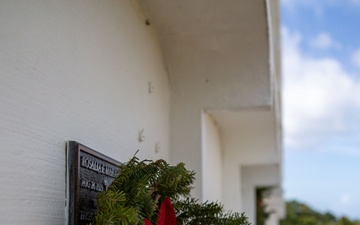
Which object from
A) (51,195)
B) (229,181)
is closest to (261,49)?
(51,195)

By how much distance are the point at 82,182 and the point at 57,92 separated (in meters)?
0.40

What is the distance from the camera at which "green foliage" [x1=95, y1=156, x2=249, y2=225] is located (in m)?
1.96

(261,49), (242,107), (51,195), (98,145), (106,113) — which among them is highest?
(261,49)

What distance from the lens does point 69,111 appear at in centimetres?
241

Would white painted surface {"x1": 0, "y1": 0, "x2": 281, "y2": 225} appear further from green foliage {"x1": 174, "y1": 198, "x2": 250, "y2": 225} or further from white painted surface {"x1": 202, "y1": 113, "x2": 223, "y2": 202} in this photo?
green foliage {"x1": 174, "y1": 198, "x2": 250, "y2": 225}

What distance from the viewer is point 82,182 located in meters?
2.36

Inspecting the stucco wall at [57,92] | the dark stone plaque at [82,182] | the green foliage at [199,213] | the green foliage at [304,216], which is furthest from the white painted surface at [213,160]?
the green foliage at [304,216]

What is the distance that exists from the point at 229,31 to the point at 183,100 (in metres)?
0.68

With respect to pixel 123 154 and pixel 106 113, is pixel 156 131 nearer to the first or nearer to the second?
pixel 123 154

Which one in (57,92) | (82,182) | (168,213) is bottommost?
(168,213)

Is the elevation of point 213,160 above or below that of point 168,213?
above

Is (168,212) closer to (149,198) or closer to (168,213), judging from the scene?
(168,213)

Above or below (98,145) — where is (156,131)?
above

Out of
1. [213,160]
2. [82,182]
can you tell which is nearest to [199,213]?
[82,182]
